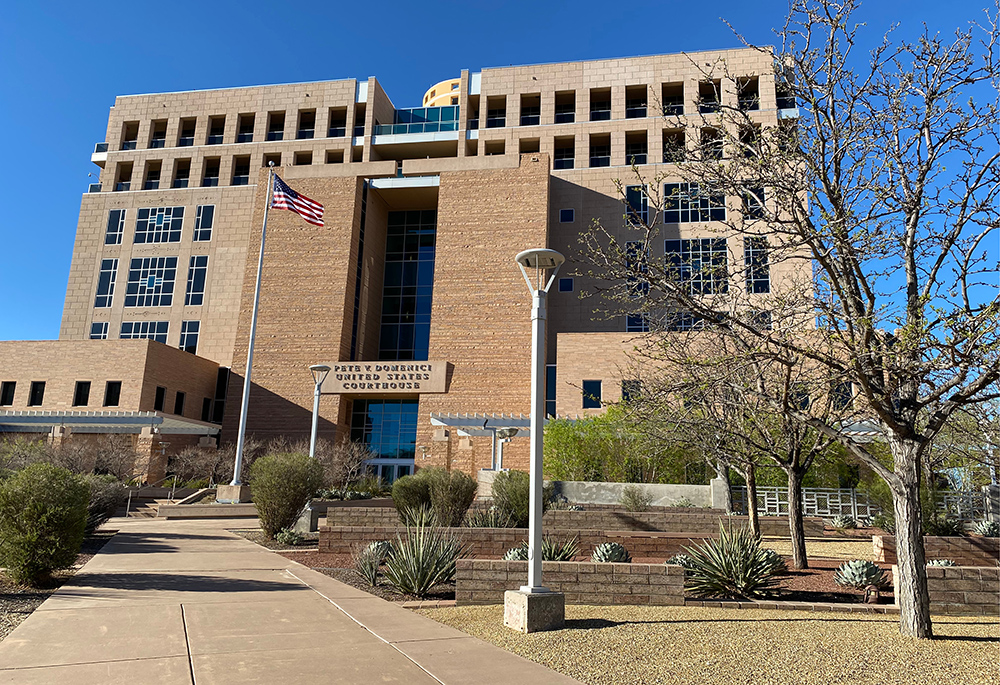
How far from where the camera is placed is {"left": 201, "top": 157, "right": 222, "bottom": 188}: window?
184 feet

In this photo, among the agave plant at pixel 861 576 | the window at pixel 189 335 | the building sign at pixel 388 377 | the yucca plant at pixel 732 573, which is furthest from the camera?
the window at pixel 189 335

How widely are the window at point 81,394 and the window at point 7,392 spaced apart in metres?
4.06

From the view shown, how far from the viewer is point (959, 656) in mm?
6594

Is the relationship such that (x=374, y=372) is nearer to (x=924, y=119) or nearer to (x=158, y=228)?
(x=158, y=228)

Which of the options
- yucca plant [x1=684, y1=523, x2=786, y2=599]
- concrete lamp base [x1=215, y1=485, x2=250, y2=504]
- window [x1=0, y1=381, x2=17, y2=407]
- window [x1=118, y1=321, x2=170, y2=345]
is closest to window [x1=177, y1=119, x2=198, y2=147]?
window [x1=118, y1=321, x2=170, y2=345]

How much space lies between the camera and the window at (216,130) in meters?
57.0

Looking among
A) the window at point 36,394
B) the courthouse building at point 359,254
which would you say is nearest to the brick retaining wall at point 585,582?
the courthouse building at point 359,254

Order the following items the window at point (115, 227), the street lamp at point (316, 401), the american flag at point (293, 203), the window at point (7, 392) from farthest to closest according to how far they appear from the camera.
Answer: the window at point (115, 227), the window at point (7, 392), the american flag at point (293, 203), the street lamp at point (316, 401)

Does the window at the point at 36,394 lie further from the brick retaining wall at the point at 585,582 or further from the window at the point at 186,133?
the brick retaining wall at the point at 585,582

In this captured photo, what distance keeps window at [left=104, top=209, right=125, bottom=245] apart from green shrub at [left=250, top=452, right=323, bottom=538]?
151 feet

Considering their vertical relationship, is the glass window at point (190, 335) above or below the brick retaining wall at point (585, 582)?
above

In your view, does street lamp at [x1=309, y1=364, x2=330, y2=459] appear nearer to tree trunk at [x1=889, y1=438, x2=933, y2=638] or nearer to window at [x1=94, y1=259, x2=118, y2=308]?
tree trunk at [x1=889, y1=438, x2=933, y2=638]

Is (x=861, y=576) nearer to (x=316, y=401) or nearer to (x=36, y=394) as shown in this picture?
(x=316, y=401)

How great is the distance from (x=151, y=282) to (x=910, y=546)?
5555cm
